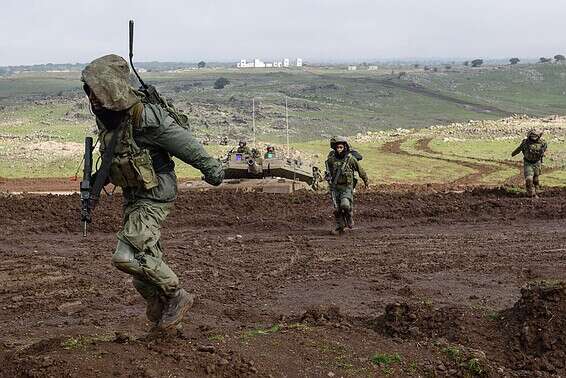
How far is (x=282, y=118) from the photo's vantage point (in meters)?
53.6

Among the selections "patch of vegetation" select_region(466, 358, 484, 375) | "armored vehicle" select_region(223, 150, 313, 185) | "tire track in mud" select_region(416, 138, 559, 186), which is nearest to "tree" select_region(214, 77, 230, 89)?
"tire track in mud" select_region(416, 138, 559, 186)

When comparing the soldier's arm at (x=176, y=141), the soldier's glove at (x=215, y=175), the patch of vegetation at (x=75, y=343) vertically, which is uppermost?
the soldier's arm at (x=176, y=141)

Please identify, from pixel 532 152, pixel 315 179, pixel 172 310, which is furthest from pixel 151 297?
pixel 315 179

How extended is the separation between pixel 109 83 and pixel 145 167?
2.44 feet

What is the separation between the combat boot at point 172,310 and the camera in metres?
6.70

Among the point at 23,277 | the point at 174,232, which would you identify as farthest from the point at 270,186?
the point at 23,277

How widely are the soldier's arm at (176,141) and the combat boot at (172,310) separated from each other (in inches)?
42.9

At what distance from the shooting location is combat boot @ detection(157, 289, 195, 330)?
6703 mm

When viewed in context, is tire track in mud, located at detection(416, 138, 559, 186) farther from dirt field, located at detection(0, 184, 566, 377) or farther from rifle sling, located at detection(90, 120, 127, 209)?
rifle sling, located at detection(90, 120, 127, 209)

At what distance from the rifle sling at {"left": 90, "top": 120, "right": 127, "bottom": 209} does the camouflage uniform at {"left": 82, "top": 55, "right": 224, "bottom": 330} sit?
0.03 m

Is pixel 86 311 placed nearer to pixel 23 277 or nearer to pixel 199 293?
pixel 199 293

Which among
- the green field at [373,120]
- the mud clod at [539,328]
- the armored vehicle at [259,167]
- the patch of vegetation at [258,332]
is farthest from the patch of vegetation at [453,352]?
the green field at [373,120]

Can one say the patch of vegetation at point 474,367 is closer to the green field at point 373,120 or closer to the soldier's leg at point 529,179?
the soldier's leg at point 529,179

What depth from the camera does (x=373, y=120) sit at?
61.2 m
